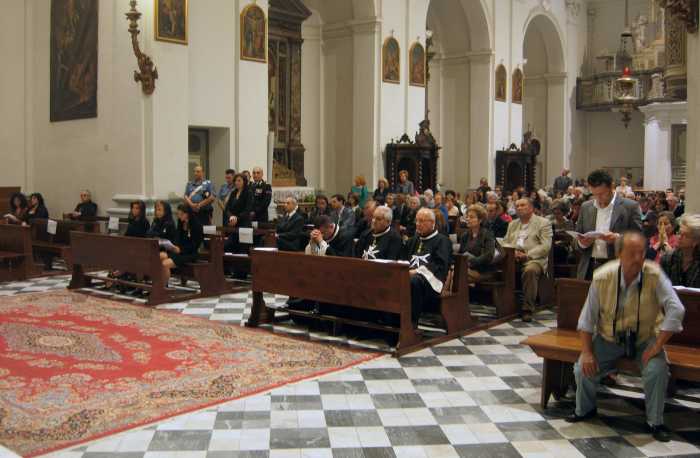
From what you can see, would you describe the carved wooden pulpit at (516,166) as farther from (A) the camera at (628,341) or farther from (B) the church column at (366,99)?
(A) the camera at (628,341)

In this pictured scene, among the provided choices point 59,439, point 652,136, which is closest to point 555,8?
point 652,136

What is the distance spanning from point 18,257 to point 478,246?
23.0ft

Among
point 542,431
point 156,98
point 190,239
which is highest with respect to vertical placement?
point 156,98

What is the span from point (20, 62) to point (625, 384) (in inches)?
544

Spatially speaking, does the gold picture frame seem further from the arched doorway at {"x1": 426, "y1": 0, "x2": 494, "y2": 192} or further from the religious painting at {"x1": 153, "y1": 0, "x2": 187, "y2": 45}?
the religious painting at {"x1": 153, "y1": 0, "x2": 187, "y2": 45}

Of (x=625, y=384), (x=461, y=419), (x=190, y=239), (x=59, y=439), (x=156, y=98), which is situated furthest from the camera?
(x=156, y=98)

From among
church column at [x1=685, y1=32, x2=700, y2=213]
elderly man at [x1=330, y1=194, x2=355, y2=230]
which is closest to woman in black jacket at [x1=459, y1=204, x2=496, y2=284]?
church column at [x1=685, y1=32, x2=700, y2=213]

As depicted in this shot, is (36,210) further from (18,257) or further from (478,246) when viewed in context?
(478,246)

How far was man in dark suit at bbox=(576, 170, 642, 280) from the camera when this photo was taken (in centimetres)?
696

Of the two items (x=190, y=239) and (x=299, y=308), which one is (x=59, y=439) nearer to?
(x=299, y=308)

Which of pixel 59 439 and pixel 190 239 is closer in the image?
pixel 59 439

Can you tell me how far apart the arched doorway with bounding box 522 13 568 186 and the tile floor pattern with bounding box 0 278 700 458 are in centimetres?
2324

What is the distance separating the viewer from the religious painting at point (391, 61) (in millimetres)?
18703

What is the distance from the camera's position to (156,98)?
13.1 meters
